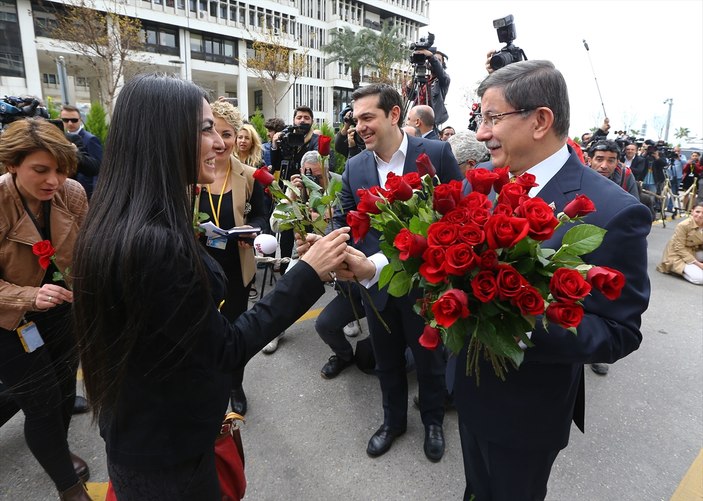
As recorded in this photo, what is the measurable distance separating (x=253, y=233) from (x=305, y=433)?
138cm

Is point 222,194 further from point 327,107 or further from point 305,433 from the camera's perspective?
point 327,107

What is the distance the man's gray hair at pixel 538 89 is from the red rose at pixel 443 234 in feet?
2.49

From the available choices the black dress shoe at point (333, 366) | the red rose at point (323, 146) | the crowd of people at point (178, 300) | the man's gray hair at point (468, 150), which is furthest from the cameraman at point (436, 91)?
the red rose at point (323, 146)

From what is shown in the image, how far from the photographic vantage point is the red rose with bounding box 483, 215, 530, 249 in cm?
93

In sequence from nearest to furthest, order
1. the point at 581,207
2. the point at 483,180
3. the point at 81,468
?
1. the point at 581,207
2. the point at 483,180
3. the point at 81,468

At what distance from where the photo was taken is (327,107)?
157ft

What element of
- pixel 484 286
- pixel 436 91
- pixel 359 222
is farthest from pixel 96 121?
pixel 484 286

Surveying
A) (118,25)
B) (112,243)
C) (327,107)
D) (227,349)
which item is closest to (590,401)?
(227,349)

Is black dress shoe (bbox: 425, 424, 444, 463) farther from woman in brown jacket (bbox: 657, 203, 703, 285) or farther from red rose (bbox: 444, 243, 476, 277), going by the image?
woman in brown jacket (bbox: 657, 203, 703, 285)

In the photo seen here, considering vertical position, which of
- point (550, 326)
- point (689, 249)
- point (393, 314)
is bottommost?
point (689, 249)

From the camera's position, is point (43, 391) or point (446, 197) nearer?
point (446, 197)

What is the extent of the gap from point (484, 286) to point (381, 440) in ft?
6.63

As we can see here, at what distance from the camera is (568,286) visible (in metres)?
0.93

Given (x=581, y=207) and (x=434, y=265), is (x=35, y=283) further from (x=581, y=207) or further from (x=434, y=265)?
(x=581, y=207)
